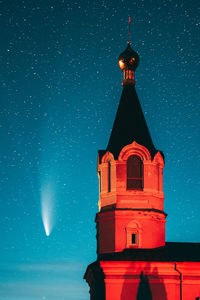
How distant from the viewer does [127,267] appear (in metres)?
22.6

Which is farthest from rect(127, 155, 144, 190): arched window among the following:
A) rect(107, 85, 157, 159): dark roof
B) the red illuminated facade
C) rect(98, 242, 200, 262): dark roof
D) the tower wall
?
rect(98, 242, 200, 262): dark roof

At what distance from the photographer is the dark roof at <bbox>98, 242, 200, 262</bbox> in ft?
74.8

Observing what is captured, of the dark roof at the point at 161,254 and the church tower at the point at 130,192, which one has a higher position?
the church tower at the point at 130,192

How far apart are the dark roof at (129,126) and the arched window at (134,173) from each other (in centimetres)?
70

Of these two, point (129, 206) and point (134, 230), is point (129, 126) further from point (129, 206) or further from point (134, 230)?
point (134, 230)

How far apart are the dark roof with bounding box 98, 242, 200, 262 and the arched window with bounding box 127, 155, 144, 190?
3.08 meters

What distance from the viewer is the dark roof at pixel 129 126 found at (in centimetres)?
2550

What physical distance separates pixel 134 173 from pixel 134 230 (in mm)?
2652

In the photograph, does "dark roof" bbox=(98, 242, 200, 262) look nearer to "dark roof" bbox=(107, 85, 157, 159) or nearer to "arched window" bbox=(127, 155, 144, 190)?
"arched window" bbox=(127, 155, 144, 190)

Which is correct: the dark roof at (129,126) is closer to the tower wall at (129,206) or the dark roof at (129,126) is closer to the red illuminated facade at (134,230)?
the red illuminated facade at (134,230)

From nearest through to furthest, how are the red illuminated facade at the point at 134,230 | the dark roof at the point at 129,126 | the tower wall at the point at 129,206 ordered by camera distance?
the red illuminated facade at the point at 134,230
the tower wall at the point at 129,206
the dark roof at the point at 129,126

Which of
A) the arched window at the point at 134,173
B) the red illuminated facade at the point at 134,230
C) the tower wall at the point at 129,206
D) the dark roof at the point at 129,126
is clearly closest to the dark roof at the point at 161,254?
the red illuminated facade at the point at 134,230

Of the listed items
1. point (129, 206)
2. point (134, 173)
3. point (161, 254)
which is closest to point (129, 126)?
point (134, 173)

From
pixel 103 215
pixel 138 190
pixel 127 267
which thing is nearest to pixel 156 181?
pixel 138 190
